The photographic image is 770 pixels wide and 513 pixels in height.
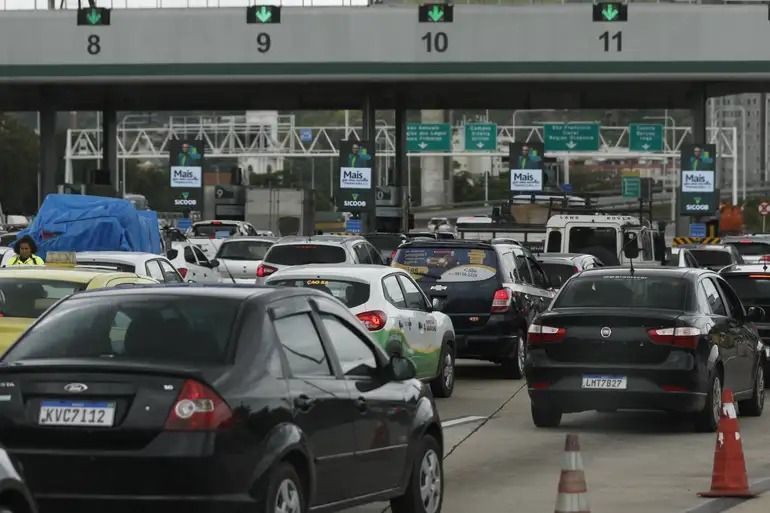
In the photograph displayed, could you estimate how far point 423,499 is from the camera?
11195mm

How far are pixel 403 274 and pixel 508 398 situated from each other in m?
2.10

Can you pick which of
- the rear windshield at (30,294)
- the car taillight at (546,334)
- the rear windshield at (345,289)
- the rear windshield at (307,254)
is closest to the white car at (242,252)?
the rear windshield at (307,254)

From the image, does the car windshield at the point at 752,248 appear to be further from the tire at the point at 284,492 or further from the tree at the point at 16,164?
the tree at the point at 16,164

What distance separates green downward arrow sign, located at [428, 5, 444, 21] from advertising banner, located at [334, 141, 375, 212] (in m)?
8.15

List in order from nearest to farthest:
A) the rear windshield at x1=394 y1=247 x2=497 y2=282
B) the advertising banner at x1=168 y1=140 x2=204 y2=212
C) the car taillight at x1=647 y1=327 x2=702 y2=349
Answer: the car taillight at x1=647 y1=327 x2=702 y2=349
the rear windshield at x1=394 y1=247 x2=497 y2=282
the advertising banner at x1=168 y1=140 x2=204 y2=212

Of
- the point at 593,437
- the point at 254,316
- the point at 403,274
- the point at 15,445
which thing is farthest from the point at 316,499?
the point at 403,274

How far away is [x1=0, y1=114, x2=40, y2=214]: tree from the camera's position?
5118 inches

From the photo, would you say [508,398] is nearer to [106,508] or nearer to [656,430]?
[656,430]

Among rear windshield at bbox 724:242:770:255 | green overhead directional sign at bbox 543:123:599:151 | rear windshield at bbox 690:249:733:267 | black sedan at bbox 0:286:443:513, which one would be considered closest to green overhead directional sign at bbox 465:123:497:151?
green overhead directional sign at bbox 543:123:599:151

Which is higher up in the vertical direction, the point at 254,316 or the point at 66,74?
the point at 66,74

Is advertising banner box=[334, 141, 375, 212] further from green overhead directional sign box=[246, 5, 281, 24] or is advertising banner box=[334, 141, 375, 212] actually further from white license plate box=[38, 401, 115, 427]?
white license plate box=[38, 401, 115, 427]

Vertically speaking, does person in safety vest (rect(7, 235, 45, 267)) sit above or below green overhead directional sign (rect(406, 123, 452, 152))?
below

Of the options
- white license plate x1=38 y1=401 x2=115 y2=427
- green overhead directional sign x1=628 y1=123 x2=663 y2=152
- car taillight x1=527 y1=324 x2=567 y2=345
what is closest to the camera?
white license plate x1=38 y1=401 x2=115 y2=427

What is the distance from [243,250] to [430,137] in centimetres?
→ 5970
